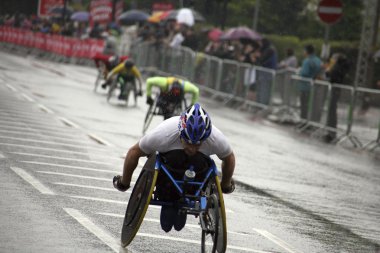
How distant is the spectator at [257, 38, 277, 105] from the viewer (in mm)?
30050

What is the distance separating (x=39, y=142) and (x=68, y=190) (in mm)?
4974

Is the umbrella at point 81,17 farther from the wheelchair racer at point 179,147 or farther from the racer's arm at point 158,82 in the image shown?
the wheelchair racer at point 179,147

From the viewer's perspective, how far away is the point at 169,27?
1732 inches

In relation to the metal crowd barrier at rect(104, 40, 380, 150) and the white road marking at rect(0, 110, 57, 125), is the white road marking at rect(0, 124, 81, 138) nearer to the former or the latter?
the white road marking at rect(0, 110, 57, 125)

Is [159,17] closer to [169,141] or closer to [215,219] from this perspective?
[169,141]

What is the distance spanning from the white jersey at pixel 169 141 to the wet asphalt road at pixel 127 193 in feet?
2.89

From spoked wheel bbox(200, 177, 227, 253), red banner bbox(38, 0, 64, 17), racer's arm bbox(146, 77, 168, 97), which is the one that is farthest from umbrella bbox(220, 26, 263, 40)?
red banner bbox(38, 0, 64, 17)

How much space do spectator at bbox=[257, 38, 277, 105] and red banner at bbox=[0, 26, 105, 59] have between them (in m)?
19.3

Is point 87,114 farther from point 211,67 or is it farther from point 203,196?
point 203,196

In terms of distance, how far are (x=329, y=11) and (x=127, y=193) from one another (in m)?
15.3

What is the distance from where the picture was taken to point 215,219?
27.6 ft

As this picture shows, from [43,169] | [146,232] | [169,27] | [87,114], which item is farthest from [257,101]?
[146,232]

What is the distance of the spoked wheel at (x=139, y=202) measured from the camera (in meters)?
8.69

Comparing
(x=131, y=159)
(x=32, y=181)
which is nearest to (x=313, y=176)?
(x=32, y=181)
